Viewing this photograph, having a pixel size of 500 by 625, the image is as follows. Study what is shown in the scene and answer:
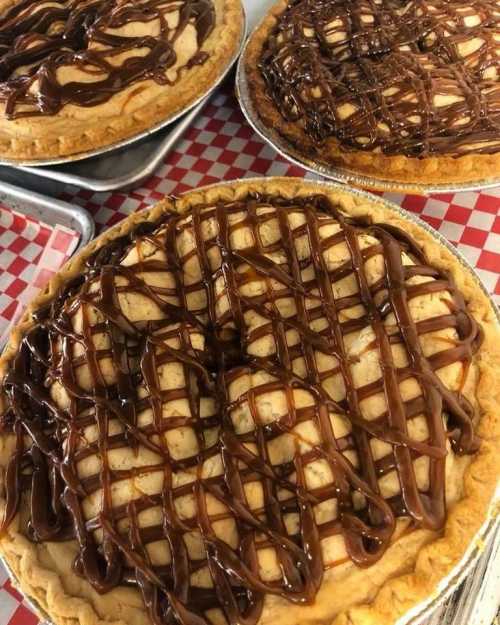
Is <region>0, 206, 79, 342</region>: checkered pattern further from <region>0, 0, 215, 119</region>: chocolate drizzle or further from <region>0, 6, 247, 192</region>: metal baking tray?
<region>0, 0, 215, 119</region>: chocolate drizzle

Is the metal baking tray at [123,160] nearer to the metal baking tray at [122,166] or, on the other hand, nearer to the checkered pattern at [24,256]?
the metal baking tray at [122,166]

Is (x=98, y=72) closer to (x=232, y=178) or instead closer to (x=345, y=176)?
(x=232, y=178)

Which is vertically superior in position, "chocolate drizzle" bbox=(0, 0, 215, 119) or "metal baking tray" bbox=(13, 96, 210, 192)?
"chocolate drizzle" bbox=(0, 0, 215, 119)

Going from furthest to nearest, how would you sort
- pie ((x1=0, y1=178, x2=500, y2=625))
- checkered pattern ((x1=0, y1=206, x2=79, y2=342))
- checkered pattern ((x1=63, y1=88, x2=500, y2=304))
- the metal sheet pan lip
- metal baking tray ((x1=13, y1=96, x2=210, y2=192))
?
metal baking tray ((x1=13, y1=96, x2=210, y2=192)) < checkered pattern ((x1=0, y1=206, x2=79, y2=342)) < checkered pattern ((x1=63, y1=88, x2=500, y2=304)) < the metal sheet pan lip < pie ((x1=0, y1=178, x2=500, y2=625))

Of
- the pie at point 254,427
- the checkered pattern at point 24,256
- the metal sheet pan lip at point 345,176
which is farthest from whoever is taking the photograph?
the checkered pattern at point 24,256

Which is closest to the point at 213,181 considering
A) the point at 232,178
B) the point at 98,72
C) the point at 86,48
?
the point at 232,178

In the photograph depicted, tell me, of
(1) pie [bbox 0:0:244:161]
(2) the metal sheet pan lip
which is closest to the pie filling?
(2) the metal sheet pan lip

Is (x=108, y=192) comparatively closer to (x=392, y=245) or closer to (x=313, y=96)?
(x=313, y=96)

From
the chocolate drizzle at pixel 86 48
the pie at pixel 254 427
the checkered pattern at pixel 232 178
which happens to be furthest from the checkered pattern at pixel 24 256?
the pie at pixel 254 427

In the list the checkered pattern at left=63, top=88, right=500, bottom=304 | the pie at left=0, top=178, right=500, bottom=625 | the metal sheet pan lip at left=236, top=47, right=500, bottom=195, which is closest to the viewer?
the pie at left=0, top=178, right=500, bottom=625
